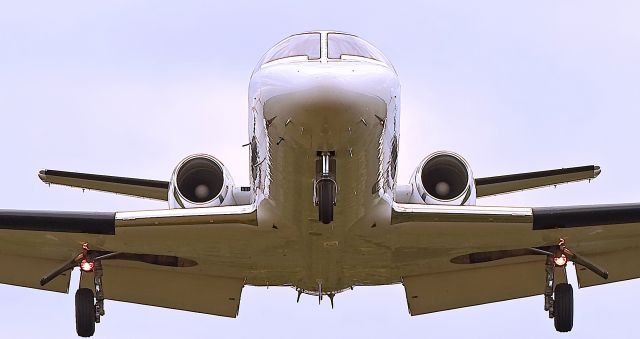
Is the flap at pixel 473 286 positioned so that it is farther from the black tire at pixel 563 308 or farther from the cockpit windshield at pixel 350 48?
the cockpit windshield at pixel 350 48

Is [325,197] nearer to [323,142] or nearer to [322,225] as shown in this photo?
[323,142]

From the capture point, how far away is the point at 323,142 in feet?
54.2

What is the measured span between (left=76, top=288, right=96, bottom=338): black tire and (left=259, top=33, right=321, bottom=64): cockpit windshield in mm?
5003

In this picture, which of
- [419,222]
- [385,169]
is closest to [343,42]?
[385,169]

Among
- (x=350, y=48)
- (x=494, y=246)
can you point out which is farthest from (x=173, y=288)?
(x=350, y=48)

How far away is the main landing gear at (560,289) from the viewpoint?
20.4 meters

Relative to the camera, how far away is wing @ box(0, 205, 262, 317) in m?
19.4

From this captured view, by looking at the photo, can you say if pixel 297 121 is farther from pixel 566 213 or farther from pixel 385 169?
pixel 566 213

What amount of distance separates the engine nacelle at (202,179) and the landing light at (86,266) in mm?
1776

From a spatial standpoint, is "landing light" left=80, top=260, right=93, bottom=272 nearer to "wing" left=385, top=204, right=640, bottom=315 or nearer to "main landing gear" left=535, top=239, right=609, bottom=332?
"wing" left=385, top=204, right=640, bottom=315

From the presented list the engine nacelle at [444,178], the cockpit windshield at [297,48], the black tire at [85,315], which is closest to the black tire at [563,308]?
the engine nacelle at [444,178]

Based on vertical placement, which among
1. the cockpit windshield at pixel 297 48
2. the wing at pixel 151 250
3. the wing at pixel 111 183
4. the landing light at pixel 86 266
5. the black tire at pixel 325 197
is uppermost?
the cockpit windshield at pixel 297 48

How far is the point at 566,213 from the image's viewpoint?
19.9 meters

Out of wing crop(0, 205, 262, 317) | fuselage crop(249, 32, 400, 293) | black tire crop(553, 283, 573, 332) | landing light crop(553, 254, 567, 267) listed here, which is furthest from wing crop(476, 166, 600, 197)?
wing crop(0, 205, 262, 317)
